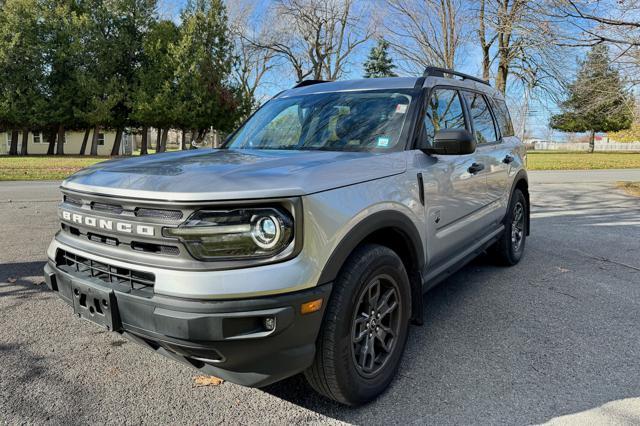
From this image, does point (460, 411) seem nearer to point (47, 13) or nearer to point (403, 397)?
point (403, 397)

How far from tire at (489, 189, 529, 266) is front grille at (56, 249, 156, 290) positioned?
158 inches

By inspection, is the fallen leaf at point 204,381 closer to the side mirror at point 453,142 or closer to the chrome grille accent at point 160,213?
the chrome grille accent at point 160,213

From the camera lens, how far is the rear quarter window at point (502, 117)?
506 cm

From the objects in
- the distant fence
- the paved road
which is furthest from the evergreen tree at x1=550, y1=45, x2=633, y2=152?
the distant fence

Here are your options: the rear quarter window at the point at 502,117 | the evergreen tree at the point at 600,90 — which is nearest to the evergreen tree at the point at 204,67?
the evergreen tree at the point at 600,90

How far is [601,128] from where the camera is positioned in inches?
2309

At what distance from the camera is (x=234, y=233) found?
79.2 inches

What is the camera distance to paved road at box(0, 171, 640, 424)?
97.7 inches

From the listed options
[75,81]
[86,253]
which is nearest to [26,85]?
[75,81]

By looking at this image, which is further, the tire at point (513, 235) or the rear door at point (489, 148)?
the tire at point (513, 235)

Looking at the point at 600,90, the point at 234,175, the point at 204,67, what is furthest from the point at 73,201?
the point at 204,67

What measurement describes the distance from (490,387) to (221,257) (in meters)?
1.84

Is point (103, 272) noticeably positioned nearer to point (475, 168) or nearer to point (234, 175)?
point (234, 175)

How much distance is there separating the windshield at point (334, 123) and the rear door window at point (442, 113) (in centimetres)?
23
